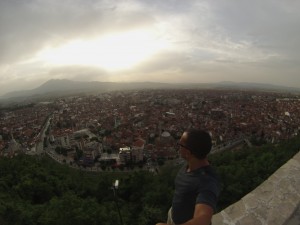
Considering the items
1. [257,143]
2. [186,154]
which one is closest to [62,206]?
[186,154]

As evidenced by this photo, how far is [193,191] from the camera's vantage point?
145cm

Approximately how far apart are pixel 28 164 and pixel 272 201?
1888cm

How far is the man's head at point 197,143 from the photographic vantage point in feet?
4.80

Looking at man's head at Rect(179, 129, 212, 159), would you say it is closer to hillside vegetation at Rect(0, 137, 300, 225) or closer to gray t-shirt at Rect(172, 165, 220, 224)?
gray t-shirt at Rect(172, 165, 220, 224)

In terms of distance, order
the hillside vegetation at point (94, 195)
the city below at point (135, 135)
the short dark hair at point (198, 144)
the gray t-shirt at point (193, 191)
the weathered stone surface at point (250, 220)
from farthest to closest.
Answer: the city below at point (135, 135) → the hillside vegetation at point (94, 195) → the weathered stone surface at point (250, 220) → the short dark hair at point (198, 144) → the gray t-shirt at point (193, 191)

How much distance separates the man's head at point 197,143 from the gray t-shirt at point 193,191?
0.28ft

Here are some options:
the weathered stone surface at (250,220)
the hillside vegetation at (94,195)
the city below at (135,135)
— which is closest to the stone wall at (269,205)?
the weathered stone surface at (250,220)

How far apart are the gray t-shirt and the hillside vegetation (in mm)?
8005

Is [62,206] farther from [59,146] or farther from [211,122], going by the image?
[211,122]

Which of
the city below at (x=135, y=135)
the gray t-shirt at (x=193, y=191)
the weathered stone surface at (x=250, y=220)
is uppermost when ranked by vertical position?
the gray t-shirt at (x=193, y=191)

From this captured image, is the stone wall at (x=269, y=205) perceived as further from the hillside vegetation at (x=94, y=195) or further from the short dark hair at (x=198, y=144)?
the hillside vegetation at (x=94, y=195)

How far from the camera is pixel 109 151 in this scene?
30.8 meters

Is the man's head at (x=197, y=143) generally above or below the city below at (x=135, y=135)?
above

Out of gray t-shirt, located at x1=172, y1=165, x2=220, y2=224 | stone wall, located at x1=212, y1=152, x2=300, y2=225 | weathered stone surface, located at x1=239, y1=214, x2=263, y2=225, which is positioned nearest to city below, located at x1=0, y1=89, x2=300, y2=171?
stone wall, located at x1=212, y1=152, x2=300, y2=225
